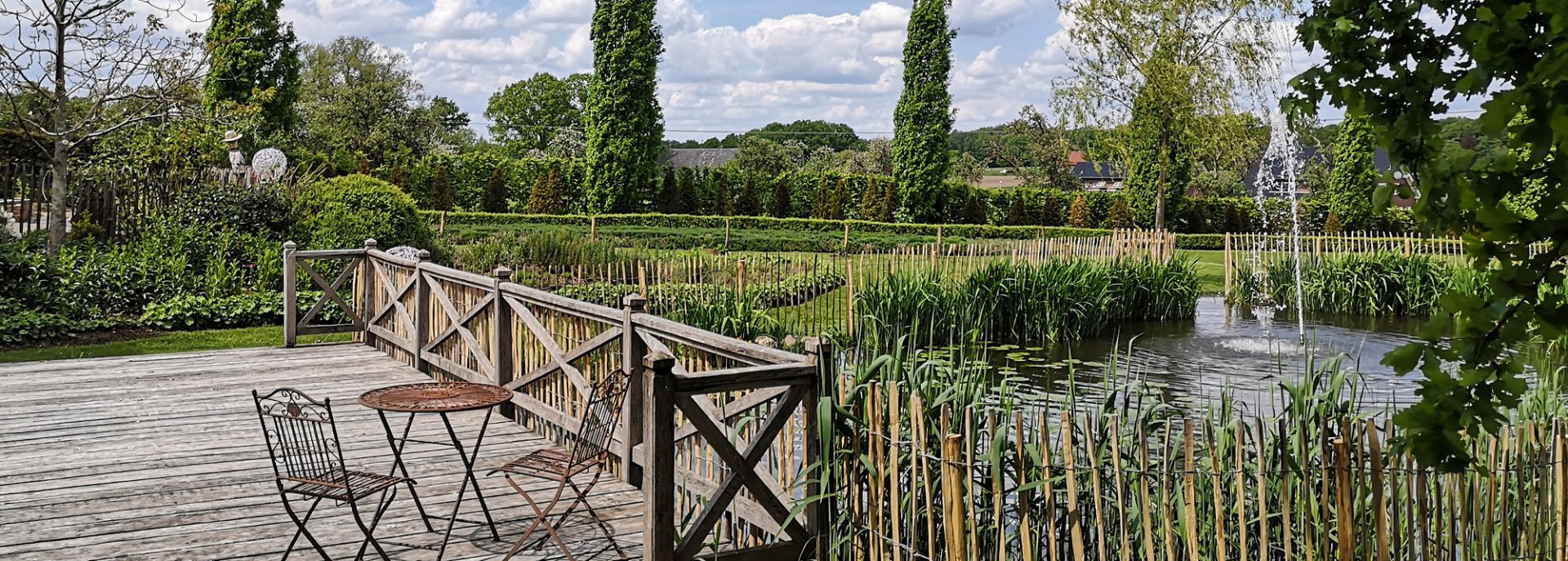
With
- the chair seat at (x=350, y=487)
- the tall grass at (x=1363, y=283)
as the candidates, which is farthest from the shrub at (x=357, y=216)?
the tall grass at (x=1363, y=283)

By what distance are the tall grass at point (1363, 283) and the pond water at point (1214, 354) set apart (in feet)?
0.94

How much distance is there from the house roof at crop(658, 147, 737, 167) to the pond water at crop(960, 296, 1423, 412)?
5624cm

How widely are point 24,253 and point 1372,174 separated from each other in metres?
13.1

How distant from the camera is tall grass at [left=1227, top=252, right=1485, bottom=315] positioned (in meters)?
13.9

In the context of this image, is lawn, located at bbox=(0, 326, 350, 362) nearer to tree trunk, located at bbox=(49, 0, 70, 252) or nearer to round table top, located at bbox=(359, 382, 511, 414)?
tree trunk, located at bbox=(49, 0, 70, 252)

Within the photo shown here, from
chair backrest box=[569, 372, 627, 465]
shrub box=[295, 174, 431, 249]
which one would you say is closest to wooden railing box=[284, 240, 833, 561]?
chair backrest box=[569, 372, 627, 465]

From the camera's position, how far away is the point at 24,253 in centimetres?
1153

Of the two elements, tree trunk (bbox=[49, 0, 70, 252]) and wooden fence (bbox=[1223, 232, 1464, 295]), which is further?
wooden fence (bbox=[1223, 232, 1464, 295])

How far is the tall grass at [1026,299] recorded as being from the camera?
10.1 metres

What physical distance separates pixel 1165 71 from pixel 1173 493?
21205 millimetres

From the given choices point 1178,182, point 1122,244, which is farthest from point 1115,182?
point 1122,244

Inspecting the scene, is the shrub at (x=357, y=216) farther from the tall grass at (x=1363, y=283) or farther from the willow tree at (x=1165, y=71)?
the willow tree at (x=1165, y=71)

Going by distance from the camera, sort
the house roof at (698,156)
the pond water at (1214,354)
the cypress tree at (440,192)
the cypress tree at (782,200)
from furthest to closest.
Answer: the house roof at (698,156)
the cypress tree at (782,200)
the cypress tree at (440,192)
the pond water at (1214,354)

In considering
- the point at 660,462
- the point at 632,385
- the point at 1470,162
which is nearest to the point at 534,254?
the point at 632,385
